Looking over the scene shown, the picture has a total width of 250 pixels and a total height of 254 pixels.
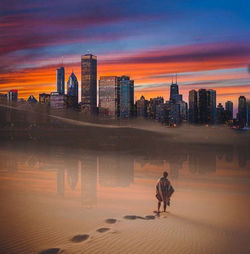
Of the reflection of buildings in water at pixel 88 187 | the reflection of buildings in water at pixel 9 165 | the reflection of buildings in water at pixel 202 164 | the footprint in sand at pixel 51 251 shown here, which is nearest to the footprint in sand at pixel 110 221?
the reflection of buildings in water at pixel 88 187

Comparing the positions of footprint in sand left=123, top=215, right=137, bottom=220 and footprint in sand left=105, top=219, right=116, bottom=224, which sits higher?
footprint in sand left=105, top=219, right=116, bottom=224

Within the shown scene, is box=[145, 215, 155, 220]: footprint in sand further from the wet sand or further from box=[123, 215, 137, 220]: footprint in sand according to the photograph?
box=[123, 215, 137, 220]: footprint in sand

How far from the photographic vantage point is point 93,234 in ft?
33.4

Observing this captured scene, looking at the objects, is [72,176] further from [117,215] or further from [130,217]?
[130,217]

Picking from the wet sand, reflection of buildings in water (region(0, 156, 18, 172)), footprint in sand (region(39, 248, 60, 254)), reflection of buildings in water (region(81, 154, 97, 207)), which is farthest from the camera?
reflection of buildings in water (region(0, 156, 18, 172))

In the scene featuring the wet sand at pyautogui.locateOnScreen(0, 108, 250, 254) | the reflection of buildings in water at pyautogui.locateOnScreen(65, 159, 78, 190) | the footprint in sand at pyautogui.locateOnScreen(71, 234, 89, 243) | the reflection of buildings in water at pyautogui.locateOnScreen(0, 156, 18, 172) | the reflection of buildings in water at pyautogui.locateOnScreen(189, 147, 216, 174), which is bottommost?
the reflection of buildings in water at pyautogui.locateOnScreen(189, 147, 216, 174)

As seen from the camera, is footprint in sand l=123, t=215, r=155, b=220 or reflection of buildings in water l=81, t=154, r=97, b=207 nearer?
footprint in sand l=123, t=215, r=155, b=220

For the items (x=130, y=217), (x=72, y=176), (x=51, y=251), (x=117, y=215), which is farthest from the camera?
(x=72, y=176)

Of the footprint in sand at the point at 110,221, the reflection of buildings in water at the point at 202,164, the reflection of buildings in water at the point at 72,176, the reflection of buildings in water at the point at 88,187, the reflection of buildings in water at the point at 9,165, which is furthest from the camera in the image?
the reflection of buildings in water at the point at 202,164

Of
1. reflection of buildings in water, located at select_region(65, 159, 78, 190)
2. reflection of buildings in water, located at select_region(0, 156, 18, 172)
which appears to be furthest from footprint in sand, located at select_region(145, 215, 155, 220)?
reflection of buildings in water, located at select_region(0, 156, 18, 172)

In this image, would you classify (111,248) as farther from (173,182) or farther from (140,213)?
(173,182)

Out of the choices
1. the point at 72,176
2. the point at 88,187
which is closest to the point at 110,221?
the point at 88,187

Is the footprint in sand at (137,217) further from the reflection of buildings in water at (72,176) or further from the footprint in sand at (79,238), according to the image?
the reflection of buildings in water at (72,176)

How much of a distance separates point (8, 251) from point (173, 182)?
13.5 metres
